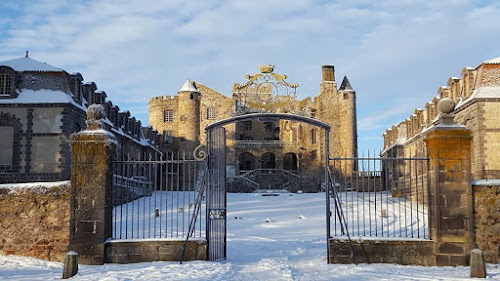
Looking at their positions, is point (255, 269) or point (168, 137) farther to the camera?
point (168, 137)

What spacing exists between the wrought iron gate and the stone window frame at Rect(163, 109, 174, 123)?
38.2 meters

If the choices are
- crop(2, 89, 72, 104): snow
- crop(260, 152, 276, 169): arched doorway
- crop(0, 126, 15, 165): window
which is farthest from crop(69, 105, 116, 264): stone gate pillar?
crop(260, 152, 276, 169): arched doorway

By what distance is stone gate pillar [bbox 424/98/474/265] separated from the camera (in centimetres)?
959

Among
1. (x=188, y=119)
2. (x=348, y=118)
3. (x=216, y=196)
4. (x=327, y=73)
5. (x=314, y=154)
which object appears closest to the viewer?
(x=216, y=196)

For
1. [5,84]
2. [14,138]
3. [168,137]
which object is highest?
[5,84]

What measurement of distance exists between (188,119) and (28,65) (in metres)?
21.6

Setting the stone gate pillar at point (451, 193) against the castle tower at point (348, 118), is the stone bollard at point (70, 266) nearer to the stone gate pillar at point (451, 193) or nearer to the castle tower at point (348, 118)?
the stone gate pillar at point (451, 193)

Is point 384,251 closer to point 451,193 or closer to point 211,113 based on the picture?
point 451,193

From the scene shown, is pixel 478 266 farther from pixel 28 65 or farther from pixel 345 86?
pixel 345 86

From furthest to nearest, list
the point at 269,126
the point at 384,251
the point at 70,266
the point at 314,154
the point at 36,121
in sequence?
the point at 269,126, the point at 314,154, the point at 36,121, the point at 384,251, the point at 70,266

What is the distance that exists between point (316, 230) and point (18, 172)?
→ 49.0ft

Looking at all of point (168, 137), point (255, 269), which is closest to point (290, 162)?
point (168, 137)

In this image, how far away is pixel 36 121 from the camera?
79.0 ft

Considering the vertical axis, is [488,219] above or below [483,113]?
below
